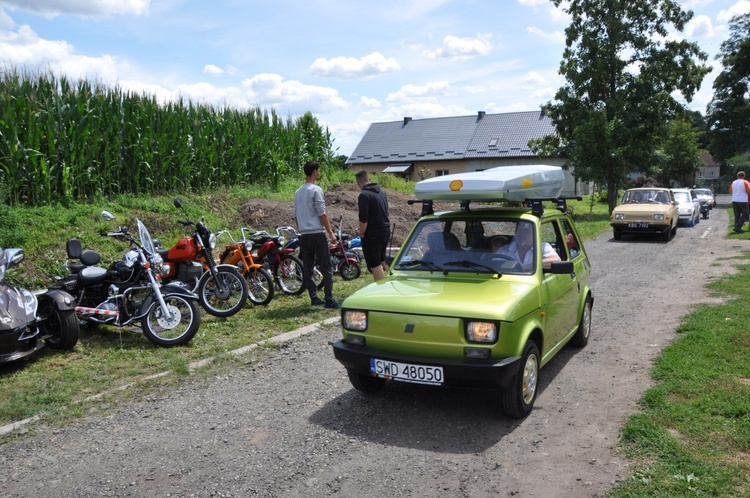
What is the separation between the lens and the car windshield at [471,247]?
18.4ft

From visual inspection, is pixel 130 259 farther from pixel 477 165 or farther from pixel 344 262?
pixel 477 165

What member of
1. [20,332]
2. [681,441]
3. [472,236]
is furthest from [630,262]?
[20,332]

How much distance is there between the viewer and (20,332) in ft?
20.5

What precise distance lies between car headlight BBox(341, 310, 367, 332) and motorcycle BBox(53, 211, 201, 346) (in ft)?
9.44

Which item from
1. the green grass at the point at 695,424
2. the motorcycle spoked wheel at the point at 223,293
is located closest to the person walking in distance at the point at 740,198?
the green grass at the point at 695,424

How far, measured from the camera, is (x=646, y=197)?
20.4 metres

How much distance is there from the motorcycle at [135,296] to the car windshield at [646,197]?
17.0 meters

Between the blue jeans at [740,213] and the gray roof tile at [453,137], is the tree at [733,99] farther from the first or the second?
the blue jeans at [740,213]

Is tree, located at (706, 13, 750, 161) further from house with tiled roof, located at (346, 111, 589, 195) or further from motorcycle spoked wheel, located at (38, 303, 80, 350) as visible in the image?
motorcycle spoked wheel, located at (38, 303, 80, 350)

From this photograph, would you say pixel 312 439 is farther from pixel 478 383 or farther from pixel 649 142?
pixel 649 142

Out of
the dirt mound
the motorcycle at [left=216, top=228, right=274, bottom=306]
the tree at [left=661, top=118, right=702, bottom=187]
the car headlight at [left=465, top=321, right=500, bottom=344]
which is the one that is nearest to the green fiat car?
the car headlight at [left=465, top=321, right=500, bottom=344]

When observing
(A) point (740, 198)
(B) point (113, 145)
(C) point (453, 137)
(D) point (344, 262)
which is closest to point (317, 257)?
(D) point (344, 262)

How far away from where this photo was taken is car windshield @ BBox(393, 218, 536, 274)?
5.60m

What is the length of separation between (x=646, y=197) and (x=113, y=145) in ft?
53.4
